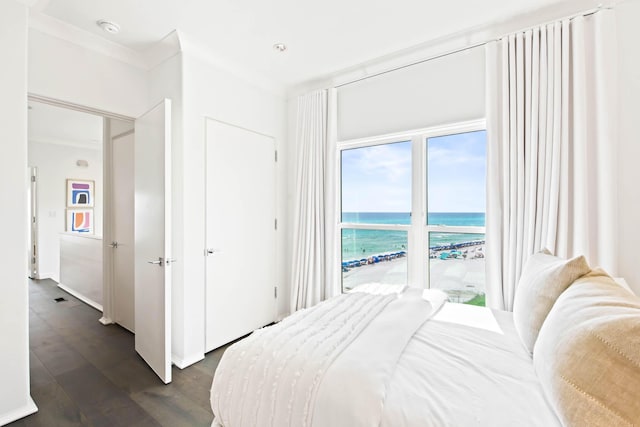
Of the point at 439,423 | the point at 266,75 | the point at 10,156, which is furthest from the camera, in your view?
the point at 266,75

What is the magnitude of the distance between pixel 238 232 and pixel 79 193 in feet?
16.4

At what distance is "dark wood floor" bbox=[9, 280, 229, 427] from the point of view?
1.84 metres

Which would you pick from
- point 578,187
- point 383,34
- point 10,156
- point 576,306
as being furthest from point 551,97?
point 10,156

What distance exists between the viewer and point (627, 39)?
186cm

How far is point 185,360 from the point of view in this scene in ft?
7.98

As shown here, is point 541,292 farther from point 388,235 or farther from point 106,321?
point 106,321

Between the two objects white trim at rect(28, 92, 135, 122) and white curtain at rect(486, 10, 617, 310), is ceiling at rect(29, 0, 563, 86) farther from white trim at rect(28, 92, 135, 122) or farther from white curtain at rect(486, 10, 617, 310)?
white trim at rect(28, 92, 135, 122)

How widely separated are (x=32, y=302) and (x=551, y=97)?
20.7 feet

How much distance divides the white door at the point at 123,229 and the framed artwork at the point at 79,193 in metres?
3.48

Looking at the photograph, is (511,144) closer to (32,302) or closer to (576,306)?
(576,306)

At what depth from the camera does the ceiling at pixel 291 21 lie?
2037 millimetres

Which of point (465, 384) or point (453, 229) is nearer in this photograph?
point (465, 384)

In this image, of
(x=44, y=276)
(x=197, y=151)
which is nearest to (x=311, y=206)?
(x=197, y=151)

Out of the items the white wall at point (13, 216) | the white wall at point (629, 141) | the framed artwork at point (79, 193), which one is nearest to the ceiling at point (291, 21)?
the white wall at point (13, 216)
